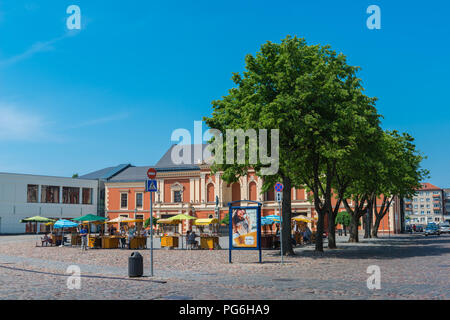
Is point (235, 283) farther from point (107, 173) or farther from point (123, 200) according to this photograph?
point (107, 173)

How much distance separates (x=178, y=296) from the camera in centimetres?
1101

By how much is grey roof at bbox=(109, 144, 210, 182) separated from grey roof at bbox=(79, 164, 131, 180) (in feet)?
3.87

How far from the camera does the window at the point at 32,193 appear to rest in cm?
7888

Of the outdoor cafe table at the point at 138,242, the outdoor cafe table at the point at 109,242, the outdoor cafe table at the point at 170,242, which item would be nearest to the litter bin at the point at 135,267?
the outdoor cafe table at the point at 138,242

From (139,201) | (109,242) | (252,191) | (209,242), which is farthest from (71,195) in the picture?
(209,242)

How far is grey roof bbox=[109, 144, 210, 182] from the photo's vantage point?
76875 mm

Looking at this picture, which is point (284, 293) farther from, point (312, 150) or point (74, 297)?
point (312, 150)

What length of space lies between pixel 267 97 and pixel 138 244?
16.0 metres

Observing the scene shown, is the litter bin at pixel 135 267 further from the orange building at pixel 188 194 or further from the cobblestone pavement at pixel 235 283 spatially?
the orange building at pixel 188 194

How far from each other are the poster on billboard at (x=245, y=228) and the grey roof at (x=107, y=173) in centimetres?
6853

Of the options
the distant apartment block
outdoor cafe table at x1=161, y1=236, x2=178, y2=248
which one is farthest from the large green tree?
the distant apartment block

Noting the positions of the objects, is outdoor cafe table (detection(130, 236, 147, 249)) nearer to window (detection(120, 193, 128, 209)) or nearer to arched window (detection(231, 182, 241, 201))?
arched window (detection(231, 182, 241, 201))

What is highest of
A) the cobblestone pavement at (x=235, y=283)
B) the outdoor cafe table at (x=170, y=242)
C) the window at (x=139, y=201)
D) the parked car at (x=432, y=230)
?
the window at (x=139, y=201)
